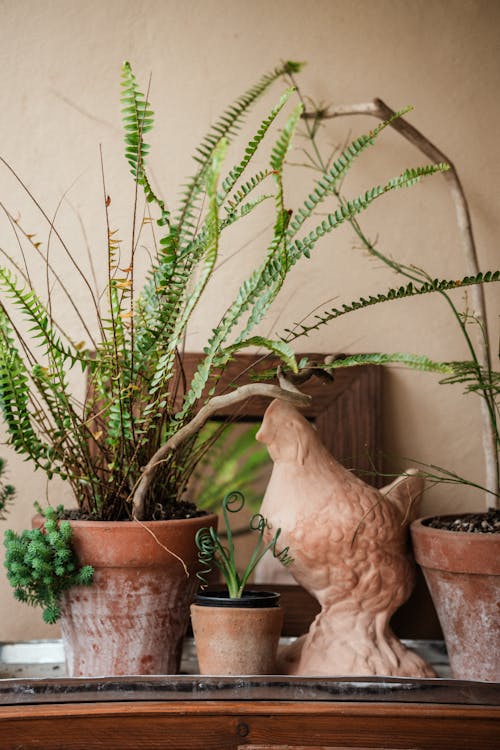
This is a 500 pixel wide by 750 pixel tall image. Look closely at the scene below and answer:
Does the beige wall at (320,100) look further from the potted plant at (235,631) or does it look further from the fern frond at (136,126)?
the potted plant at (235,631)

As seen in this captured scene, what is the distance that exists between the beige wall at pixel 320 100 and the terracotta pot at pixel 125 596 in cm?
43

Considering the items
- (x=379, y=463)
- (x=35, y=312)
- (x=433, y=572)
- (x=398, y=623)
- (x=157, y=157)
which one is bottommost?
(x=398, y=623)

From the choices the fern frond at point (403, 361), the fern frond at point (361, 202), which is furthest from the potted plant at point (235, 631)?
the fern frond at point (361, 202)

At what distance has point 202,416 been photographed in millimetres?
979

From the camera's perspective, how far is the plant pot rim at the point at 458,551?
99cm

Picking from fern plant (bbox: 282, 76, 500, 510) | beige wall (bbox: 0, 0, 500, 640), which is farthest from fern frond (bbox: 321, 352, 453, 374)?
beige wall (bbox: 0, 0, 500, 640)

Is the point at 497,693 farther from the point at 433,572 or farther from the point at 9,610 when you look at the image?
the point at 9,610

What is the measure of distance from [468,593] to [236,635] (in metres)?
0.31

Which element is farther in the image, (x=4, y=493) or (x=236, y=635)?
(x=4, y=493)

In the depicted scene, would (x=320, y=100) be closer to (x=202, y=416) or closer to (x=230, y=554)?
(x=202, y=416)

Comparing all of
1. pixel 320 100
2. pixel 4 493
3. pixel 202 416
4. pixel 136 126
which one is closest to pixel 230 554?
pixel 202 416

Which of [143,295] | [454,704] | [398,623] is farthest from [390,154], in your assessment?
[454,704]

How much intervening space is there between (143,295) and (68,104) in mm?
431

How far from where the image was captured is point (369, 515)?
3.38 feet
